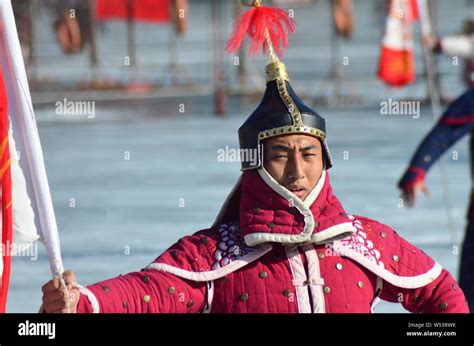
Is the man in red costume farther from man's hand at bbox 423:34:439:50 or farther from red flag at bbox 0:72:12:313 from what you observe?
man's hand at bbox 423:34:439:50

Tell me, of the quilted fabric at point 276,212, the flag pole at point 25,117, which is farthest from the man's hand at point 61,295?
the quilted fabric at point 276,212

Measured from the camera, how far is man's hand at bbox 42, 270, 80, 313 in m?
3.81

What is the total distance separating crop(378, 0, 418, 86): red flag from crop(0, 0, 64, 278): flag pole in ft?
25.4

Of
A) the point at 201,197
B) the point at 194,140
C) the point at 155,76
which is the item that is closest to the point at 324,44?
the point at 155,76

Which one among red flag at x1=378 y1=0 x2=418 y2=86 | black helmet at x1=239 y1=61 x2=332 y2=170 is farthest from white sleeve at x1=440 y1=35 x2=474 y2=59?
black helmet at x1=239 y1=61 x2=332 y2=170

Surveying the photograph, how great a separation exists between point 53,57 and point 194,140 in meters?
7.78

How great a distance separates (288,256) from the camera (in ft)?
13.7

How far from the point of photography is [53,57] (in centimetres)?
2080

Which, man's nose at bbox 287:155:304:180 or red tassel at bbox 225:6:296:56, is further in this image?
red tassel at bbox 225:6:296:56

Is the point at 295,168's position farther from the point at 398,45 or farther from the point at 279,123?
the point at 398,45

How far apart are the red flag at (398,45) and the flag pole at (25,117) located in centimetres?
774

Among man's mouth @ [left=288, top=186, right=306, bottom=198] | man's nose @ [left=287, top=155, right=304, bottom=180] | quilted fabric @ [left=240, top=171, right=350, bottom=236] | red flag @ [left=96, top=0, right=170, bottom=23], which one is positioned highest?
red flag @ [left=96, top=0, right=170, bottom=23]

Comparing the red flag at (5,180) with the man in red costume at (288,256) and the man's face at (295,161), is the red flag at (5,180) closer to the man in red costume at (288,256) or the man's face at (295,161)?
the man in red costume at (288,256)

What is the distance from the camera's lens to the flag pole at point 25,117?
4043mm
